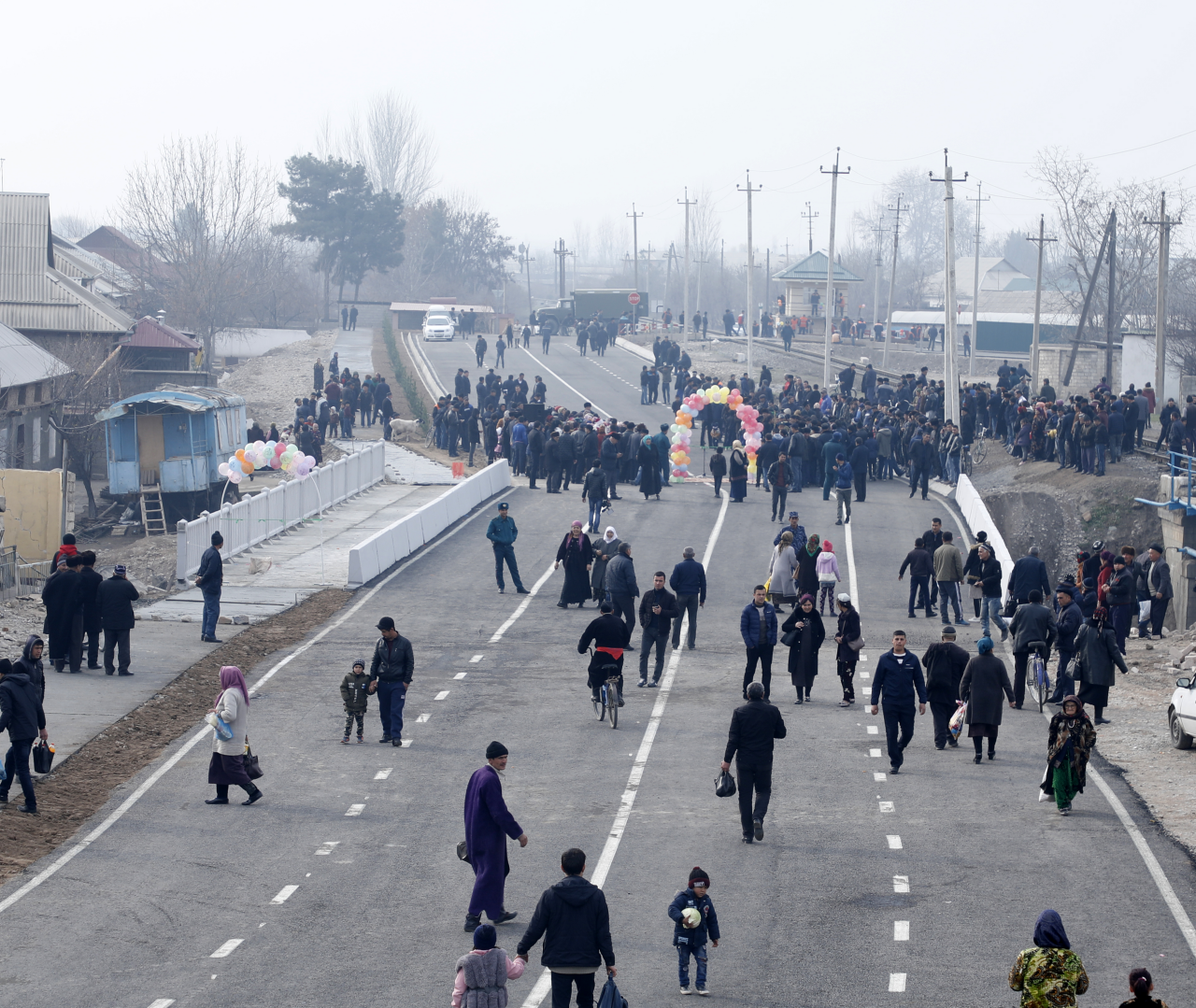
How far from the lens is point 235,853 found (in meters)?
12.9

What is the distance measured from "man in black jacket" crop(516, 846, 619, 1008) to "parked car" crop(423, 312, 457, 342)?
7443 centimetres

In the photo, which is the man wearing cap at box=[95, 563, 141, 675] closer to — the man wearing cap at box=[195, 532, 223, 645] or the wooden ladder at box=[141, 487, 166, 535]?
the man wearing cap at box=[195, 532, 223, 645]

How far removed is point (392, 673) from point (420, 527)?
14.3 metres

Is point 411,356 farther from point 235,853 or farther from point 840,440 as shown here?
point 235,853

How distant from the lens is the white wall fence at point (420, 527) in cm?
2694

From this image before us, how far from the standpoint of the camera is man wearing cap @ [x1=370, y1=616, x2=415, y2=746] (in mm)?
16344

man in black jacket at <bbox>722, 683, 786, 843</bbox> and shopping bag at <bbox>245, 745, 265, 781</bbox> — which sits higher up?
man in black jacket at <bbox>722, 683, 786, 843</bbox>

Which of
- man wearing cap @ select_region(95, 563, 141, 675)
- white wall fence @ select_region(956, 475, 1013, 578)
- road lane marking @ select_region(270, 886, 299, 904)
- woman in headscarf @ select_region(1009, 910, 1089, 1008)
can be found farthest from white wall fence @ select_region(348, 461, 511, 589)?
woman in headscarf @ select_region(1009, 910, 1089, 1008)

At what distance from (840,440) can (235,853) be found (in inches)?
867

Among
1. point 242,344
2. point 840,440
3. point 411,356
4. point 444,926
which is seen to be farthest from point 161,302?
point 444,926

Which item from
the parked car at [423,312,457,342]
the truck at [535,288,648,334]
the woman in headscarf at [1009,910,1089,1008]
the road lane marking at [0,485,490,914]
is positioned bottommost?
the road lane marking at [0,485,490,914]

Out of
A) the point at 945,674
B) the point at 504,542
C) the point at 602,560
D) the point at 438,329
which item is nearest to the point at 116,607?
the point at 602,560

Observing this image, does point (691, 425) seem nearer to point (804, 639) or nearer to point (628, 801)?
point (804, 639)

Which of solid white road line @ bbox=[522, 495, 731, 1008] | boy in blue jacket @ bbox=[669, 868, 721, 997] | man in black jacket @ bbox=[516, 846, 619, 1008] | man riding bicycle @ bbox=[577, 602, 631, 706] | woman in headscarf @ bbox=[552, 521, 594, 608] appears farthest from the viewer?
woman in headscarf @ bbox=[552, 521, 594, 608]
